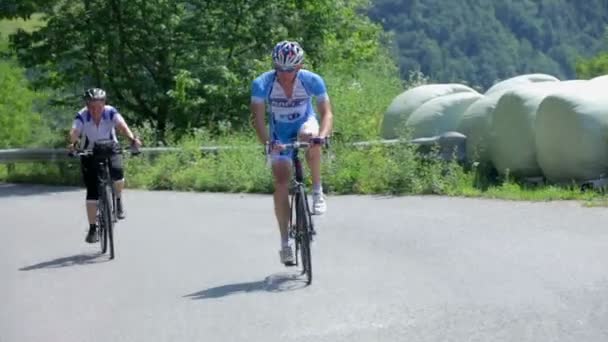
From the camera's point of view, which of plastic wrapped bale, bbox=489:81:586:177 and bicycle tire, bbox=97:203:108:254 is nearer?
bicycle tire, bbox=97:203:108:254

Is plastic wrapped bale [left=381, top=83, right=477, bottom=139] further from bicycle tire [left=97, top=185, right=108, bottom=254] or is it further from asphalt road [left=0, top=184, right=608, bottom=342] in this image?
bicycle tire [left=97, top=185, right=108, bottom=254]

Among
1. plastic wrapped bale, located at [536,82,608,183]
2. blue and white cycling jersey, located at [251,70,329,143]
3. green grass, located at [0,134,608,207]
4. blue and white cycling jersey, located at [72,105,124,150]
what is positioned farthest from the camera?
green grass, located at [0,134,608,207]

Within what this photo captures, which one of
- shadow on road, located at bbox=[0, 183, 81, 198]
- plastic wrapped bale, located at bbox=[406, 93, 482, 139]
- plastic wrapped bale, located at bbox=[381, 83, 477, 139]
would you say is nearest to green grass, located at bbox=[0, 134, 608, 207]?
shadow on road, located at bbox=[0, 183, 81, 198]

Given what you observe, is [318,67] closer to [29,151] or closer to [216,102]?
[216,102]

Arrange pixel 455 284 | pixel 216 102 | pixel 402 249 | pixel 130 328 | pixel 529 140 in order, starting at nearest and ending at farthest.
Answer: pixel 130 328 → pixel 455 284 → pixel 402 249 → pixel 529 140 → pixel 216 102

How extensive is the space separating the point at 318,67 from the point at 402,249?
18704 millimetres

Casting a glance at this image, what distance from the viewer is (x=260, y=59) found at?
29.4 metres

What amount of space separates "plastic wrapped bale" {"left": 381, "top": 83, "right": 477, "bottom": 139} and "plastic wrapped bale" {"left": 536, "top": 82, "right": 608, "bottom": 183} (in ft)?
15.8

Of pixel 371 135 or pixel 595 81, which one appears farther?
pixel 371 135

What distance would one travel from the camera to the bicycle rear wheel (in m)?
10.3

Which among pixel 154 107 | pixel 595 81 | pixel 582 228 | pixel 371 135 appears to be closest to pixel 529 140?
pixel 595 81

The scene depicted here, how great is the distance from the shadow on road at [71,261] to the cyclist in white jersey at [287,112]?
2813mm

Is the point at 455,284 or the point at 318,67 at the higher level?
the point at 318,67

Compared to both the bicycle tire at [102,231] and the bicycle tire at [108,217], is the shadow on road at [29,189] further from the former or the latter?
the bicycle tire at [108,217]
